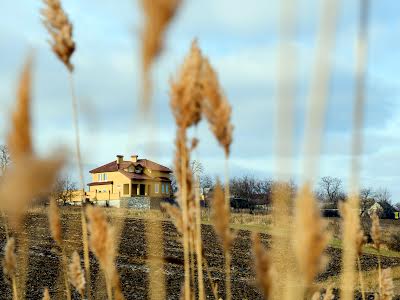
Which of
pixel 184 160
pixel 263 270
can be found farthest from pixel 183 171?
pixel 263 270

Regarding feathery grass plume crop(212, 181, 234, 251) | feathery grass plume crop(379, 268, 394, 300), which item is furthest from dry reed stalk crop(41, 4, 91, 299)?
feathery grass plume crop(379, 268, 394, 300)

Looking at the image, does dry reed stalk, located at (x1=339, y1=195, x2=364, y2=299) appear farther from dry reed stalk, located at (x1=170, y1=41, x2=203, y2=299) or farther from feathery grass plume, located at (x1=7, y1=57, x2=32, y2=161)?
feathery grass plume, located at (x1=7, y1=57, x2=32, y2=161)

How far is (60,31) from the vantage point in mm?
1223

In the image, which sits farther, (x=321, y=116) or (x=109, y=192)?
(x=109, y=192)

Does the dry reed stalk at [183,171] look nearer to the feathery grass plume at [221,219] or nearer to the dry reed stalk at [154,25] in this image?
the feathery grass plume at [221,219]

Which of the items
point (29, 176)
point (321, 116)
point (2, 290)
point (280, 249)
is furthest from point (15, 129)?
point (2, 290)

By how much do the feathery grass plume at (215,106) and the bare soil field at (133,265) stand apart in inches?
115

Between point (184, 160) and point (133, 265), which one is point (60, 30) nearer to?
point (184, 160)

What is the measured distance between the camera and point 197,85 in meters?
1.10

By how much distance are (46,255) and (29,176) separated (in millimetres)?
9597

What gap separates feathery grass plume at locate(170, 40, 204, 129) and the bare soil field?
116 inches

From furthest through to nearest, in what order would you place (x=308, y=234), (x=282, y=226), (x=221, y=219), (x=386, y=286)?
(x=386, y=286) → (x=221, y=219) → (x=282, y=226) → (x=308, y=234)

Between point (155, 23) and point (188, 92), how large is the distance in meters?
0.14

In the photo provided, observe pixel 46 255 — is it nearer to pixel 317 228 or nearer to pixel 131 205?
pixel 317 228
